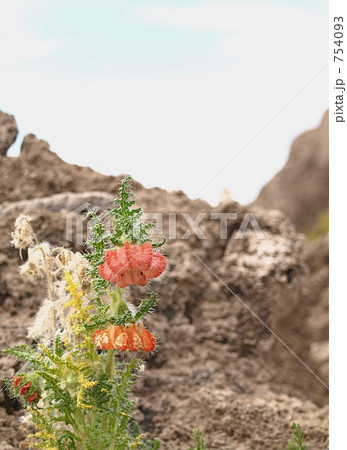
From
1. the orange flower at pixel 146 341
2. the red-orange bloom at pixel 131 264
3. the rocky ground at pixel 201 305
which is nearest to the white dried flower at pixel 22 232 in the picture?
the red-orange bloom at pixel 131 264

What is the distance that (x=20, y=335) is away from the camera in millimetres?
3707

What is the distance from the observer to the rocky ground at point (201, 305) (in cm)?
392

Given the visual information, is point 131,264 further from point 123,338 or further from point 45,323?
point 45,323

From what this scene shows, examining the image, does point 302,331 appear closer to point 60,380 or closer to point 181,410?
point 181,410

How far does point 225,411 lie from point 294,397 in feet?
2.00

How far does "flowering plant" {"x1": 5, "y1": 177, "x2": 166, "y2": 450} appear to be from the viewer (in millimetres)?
2650

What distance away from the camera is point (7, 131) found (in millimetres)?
4348

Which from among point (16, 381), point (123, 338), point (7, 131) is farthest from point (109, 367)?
point (7, 131)

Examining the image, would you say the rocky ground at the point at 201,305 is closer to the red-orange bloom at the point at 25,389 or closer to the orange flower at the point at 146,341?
the red-orange bloom at the point at 25,389

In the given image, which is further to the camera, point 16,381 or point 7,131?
point 7,131

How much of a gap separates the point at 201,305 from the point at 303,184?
19.3 ft

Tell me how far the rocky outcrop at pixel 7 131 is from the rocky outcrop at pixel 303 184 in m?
5.63

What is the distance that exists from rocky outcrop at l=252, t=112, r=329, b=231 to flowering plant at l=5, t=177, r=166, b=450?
6.92 m

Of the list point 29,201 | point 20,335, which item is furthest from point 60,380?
point 29,201
